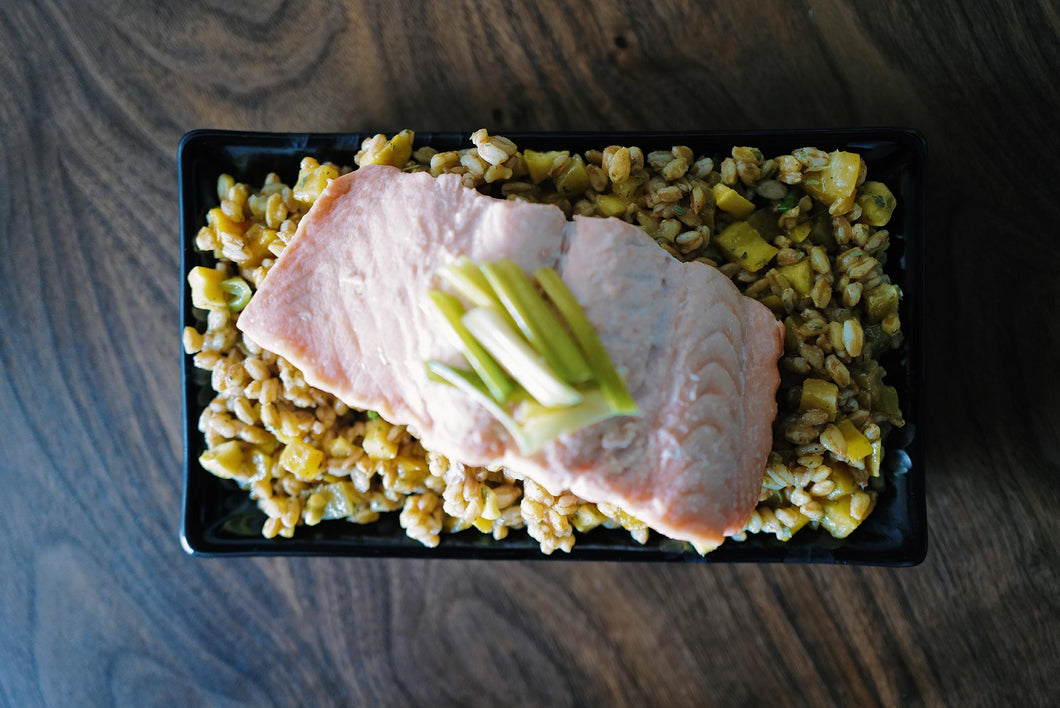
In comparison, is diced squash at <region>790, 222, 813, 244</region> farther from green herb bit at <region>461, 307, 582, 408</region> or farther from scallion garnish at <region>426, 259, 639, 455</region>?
green herb bit at <region>461, 307, 582, 408</region>

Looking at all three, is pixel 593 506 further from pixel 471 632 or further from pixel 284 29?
pixel 284 29

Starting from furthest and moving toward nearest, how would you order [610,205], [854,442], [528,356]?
1. [610,205]
2. [854,442]
3. [528,356]

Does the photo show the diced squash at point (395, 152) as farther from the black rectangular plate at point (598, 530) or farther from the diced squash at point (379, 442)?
the diced squash at point (379, 442)

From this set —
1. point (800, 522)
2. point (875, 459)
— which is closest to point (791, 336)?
point (875, 459)

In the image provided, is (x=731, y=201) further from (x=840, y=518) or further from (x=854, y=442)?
→ (x=840, y=518)

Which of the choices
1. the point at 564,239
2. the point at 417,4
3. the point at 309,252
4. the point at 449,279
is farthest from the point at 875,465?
the point at 417,4

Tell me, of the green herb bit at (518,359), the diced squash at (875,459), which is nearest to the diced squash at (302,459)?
the green herb bit at (518,359)
